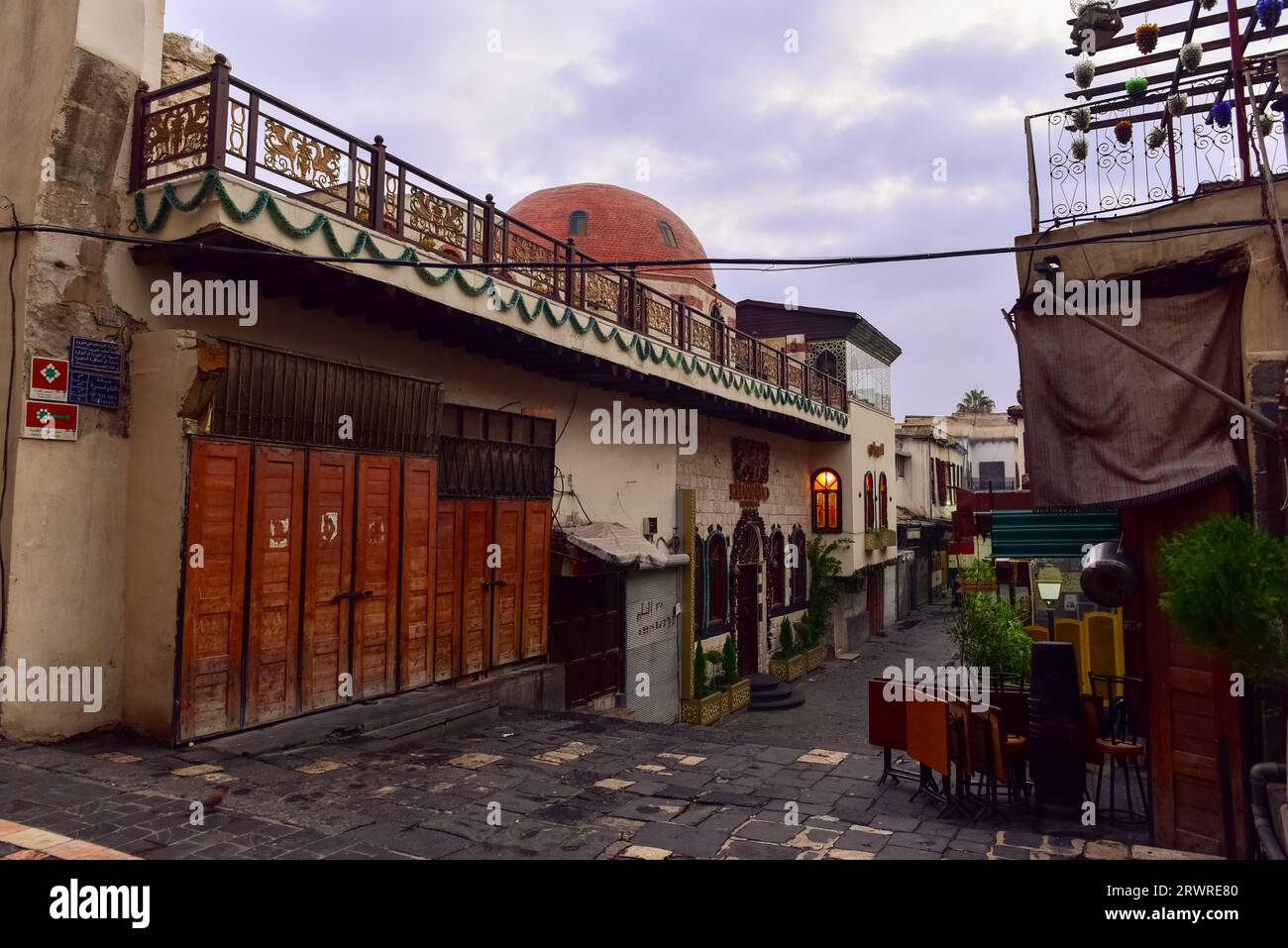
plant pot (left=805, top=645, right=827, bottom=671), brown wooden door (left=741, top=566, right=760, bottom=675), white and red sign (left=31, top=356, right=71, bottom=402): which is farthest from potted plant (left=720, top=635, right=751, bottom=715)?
white and red sign (left=31, top=356, right=71, bottom=402)

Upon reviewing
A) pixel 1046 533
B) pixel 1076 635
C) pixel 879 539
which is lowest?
pixel 1076 635

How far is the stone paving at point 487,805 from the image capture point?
5.30 meters

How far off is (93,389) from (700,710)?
11.7m

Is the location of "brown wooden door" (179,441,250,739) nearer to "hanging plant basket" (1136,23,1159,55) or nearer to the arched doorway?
"hanging plant basket" (1136,23,1159,55)

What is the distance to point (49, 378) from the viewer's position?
6.88m

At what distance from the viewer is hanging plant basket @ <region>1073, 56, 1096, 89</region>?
8.03 m

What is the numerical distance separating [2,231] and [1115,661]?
48.7 feet

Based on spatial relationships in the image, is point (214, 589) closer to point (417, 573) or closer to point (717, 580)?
point (417, 573)

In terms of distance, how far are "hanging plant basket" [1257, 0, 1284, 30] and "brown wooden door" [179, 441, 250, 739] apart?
31.5 ft

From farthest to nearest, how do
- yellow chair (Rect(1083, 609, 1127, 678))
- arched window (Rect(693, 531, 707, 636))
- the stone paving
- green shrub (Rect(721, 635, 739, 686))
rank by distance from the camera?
1. green shrub (Rect(721, 635, 739, 686))
2. arched window (Rect(693, 531, 707, 636))
3. yellow chair (Rect(1083, 609, 1127, 678))
4. the stone paving

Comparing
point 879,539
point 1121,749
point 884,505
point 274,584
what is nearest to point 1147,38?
point 1121,749

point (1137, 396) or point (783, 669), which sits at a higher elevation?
point (1137, 396)
